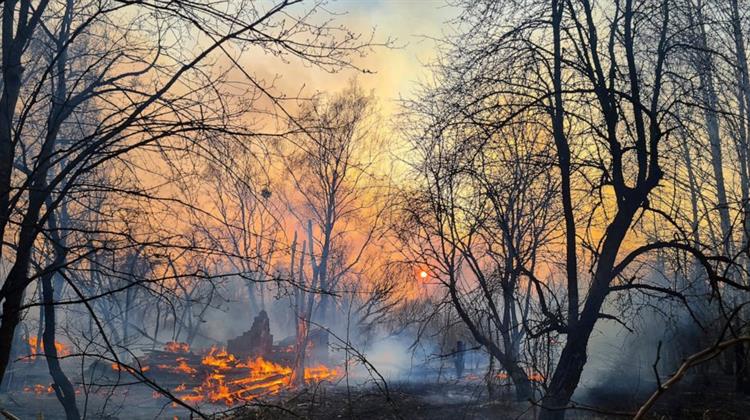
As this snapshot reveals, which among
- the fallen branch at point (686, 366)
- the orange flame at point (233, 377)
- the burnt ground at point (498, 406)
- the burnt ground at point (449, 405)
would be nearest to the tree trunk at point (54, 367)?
the burnt ground at point (449, 405)

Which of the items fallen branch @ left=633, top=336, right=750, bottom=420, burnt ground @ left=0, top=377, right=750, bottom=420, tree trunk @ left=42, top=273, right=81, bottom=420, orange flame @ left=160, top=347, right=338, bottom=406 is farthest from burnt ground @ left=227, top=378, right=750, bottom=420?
fallen branch @ left=633, top=336, right=750, bottom=420

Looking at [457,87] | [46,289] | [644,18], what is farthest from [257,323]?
[644,18]

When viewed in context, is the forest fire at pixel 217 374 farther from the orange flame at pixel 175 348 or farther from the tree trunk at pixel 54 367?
the tree trunk at pixel 54 367

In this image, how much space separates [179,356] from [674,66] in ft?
69.9

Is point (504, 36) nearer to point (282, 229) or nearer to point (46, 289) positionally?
point (282, 229)

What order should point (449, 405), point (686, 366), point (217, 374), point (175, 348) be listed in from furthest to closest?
point (175, 348), point (217, 374), point (449, 405), point (686, 366)

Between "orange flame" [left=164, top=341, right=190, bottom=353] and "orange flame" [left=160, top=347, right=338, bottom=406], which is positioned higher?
"orange flame" [left=164, top=341, right=190, bottom=353]

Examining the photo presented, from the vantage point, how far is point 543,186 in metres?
9.16

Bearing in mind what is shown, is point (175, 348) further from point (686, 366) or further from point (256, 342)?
point (686, 366)

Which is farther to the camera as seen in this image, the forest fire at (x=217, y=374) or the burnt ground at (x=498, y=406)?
the forest fire at (x=217, y=374)

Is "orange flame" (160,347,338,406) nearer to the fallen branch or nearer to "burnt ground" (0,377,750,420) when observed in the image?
"burnt ground" (0,377,750,420)

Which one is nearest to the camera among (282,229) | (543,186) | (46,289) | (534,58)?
(282,229)

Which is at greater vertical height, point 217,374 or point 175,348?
point 175,348

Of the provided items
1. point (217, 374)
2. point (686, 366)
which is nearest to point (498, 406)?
point (686, 366)
